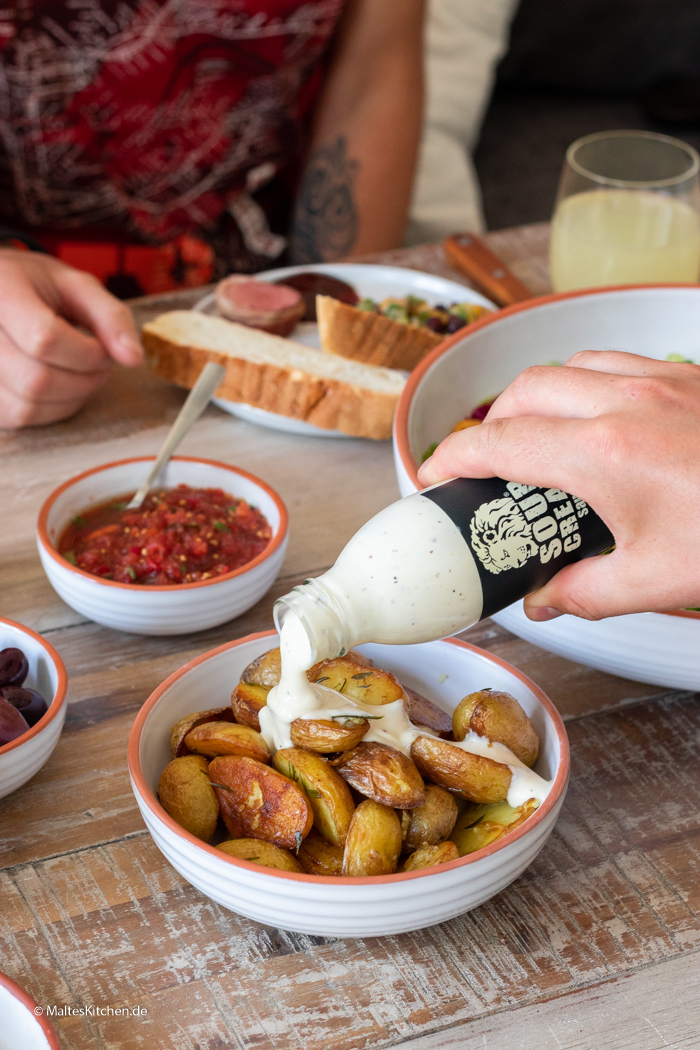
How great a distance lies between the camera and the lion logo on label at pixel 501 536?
26.6 inches

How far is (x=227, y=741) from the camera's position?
724mm

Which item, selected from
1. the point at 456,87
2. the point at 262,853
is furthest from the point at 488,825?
the point at 456,87

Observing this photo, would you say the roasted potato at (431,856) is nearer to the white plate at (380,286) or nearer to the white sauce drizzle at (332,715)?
the white sauce drizzle at (332,715)

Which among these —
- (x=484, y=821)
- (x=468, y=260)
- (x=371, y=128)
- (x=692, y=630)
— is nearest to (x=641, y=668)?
(x=692, y=630)

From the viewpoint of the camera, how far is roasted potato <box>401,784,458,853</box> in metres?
0.69

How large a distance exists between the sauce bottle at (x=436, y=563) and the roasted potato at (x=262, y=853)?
0.13 meters

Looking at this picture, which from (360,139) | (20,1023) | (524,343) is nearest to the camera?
(20,1023)

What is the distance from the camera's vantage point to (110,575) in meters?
0.98

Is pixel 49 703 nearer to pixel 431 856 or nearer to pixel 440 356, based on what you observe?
pixel 431 856

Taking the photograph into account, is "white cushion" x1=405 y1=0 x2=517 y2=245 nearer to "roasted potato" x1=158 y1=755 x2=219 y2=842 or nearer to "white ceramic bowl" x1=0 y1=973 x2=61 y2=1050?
"roasted potato" x1=158 y1=755 x2=219 y2=842

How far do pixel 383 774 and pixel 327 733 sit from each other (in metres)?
0.05

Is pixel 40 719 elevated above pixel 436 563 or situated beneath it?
situated beneath

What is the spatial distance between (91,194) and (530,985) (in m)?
1.66

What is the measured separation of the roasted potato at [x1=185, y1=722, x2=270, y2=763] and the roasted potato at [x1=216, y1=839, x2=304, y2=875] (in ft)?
0.22
